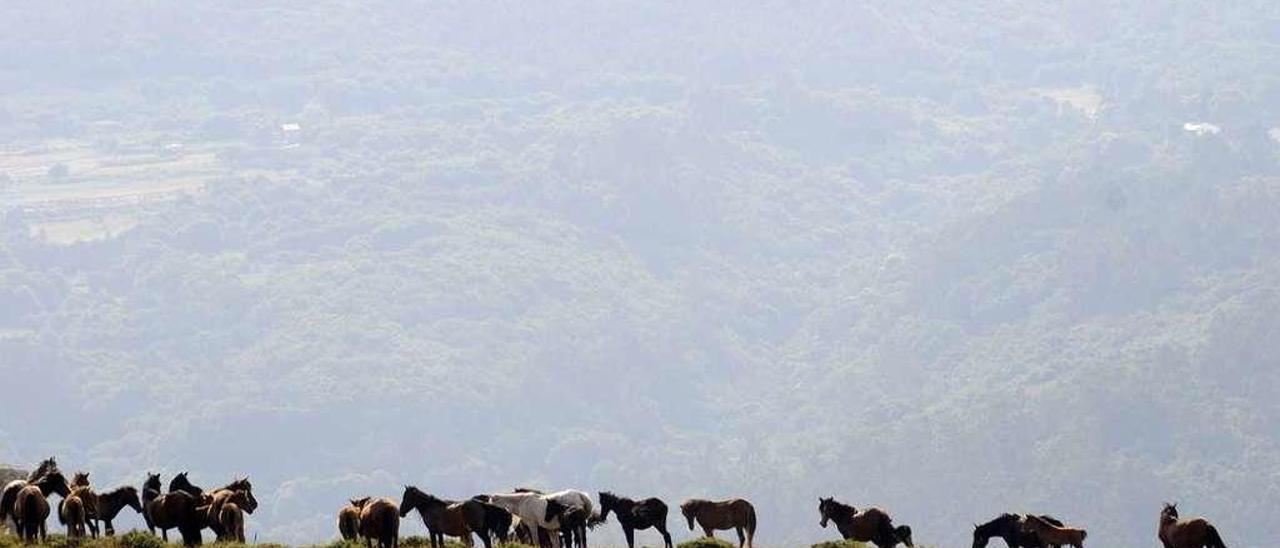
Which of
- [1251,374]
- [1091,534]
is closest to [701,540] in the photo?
[1091,534]

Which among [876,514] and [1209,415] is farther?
[1209,415]

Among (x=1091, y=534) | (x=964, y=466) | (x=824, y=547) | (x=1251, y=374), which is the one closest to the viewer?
(x=824, y=547)

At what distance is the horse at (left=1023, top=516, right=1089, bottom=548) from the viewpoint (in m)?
41.8

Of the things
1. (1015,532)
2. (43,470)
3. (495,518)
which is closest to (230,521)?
(495,518)

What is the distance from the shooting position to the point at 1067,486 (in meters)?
167

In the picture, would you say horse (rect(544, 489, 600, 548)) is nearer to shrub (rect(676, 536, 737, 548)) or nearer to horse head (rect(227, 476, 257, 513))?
shrub (rect(676, 536, 737, 548))

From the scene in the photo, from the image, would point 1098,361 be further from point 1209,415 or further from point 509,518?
point 509,518

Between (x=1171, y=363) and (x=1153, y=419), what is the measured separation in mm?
12282

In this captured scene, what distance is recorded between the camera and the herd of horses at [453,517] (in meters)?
Result: 41.4

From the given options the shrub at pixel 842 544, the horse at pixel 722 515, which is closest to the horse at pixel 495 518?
the horse at pixel 722 515

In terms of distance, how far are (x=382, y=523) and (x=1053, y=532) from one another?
10748mm

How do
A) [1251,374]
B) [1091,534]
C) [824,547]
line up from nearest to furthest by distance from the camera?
[824,547]
[1091,534]
[1251,374]

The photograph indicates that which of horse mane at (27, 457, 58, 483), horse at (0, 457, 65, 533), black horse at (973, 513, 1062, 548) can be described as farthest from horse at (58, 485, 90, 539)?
black horse at (973, 513, 1062, 548)

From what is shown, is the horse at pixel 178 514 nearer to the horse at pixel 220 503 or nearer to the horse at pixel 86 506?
the horse at pixel 220 503
